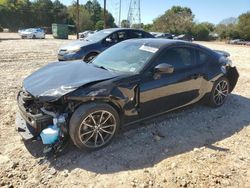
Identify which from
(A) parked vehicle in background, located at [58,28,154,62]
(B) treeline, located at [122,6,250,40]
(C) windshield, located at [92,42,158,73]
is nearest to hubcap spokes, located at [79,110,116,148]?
(C) windshield, located at [92,42,158,73]

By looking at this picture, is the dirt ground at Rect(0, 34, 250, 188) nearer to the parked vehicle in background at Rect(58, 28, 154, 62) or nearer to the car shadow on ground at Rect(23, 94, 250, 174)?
the car shadow on ground at Rect(23, 94, 250, 174)

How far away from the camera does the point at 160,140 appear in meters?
4.26

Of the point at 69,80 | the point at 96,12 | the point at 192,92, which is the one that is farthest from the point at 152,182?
the point at 96,12

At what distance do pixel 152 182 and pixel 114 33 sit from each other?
7.47 m

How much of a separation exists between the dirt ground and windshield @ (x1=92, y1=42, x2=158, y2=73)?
105 cm

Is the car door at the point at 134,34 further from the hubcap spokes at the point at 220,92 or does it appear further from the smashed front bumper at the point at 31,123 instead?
the smashed front bumper at the point at 31,123

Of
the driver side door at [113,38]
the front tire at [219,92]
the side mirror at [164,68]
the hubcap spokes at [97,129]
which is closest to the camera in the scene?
the hubcap spokes at [97,129]

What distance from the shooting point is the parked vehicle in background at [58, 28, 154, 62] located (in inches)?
360

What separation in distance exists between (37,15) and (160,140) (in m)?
66.0

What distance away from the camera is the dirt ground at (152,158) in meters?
3.32

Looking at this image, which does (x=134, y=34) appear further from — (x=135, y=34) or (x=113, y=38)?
(x=113, y=38)

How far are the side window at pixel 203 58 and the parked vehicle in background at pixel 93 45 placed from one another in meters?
4.33

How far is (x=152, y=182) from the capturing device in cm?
330

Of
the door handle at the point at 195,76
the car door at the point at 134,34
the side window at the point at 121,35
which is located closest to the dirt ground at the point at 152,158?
the door handle at the point at 195,76
